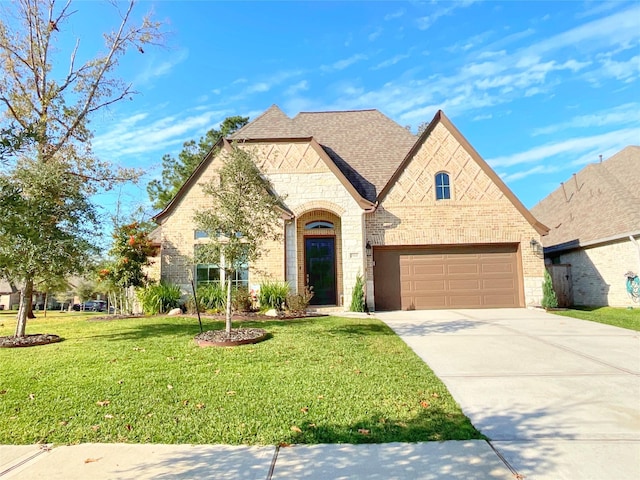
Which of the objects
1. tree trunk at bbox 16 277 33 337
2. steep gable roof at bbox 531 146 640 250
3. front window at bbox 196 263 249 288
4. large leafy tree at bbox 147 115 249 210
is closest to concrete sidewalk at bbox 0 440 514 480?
tree trunk at bbox 16 277 33 337

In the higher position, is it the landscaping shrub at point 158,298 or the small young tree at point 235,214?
the small young tree at point 235,214

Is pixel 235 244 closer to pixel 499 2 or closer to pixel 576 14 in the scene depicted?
pixel 499 2

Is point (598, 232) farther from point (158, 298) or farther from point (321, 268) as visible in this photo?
point (158, 298)

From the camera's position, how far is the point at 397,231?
45.6 feet

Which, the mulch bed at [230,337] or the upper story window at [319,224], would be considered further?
the upper story window at [319,224]

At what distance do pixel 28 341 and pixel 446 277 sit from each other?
1270 centimetres

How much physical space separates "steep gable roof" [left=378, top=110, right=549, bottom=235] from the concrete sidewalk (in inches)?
456

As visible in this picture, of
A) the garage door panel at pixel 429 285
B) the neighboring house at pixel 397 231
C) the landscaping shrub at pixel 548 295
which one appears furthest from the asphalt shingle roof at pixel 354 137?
the landscaping shrub at pixel 548 295

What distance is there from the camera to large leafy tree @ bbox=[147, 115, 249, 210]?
2712 cm

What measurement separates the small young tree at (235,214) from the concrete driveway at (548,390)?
4.03 meters

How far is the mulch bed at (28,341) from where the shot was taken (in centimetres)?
774

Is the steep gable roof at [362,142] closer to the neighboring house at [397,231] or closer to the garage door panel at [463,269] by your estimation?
the neighboring house at [397,231]

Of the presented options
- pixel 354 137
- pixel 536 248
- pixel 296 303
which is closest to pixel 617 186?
→ pixel 536 248

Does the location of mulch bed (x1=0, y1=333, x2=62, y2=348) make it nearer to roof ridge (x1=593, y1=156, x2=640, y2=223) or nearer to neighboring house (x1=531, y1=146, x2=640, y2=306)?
neighboring house (x1=531, y1=146, x2=640, y2=306)
